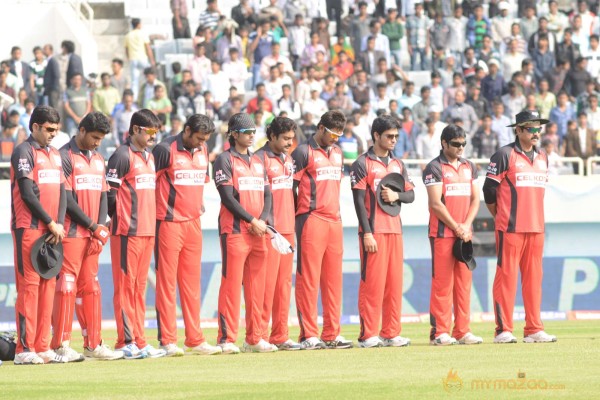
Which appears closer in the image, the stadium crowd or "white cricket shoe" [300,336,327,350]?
"white cricket shoe" [300,336,327,350]

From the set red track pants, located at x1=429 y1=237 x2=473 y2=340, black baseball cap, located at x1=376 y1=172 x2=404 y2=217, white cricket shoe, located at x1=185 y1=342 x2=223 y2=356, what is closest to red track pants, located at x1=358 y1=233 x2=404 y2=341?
black baseball cap, located at x1=376 y1=172 x2=404 y2=217

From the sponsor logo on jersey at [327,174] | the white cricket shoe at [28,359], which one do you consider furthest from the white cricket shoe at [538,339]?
the white cricket shoe at [28,359]

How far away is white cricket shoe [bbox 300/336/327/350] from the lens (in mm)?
15773

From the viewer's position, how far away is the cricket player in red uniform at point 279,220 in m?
15.7

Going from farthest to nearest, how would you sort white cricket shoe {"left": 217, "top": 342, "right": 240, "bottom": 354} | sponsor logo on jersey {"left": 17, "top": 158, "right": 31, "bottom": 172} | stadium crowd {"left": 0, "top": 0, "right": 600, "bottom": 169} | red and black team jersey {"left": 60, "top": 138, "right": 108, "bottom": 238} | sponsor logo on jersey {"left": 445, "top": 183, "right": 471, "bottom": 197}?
stadium crowd {"left": 0, "top": 0, "right": 600, "bottom": 169}
sponsor logo on jersey {"left": 445, "top": 183, "right": 471, "bottom": 197}
white cricket shoe {"left": 217, "top": 342, "right": 240, "bottom": 354}
red and black team jersey {"left": 60, "top": 138, "right": 108, "bottom": 238}
sponsor logo on jersey {"left": 17, "top": 158, "right": 31, "bottom": 172}

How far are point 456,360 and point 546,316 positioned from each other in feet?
34.1

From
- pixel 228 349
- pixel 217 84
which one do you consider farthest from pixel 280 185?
pixel 217 84

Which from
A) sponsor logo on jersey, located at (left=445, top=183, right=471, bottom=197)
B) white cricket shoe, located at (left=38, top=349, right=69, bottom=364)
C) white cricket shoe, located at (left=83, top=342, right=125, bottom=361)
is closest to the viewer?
white cricket shoe, located at (left=38, top=349, right=69, bottom=364)

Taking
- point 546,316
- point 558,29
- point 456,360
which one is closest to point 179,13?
point 558,29

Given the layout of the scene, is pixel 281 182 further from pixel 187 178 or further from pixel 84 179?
pixel 84 179

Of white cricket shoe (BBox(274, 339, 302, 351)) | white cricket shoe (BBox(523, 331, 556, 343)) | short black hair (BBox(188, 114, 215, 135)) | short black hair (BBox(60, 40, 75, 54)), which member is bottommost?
white cricket shoe (BBox(523, 331, 556, 343))

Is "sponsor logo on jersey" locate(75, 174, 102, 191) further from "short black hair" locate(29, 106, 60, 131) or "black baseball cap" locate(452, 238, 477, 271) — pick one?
"black baseball cap" locate(452, 238, 477, 271)

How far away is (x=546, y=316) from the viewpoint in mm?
23875

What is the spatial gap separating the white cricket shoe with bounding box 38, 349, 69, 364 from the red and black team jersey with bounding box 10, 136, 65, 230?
1223 mm
